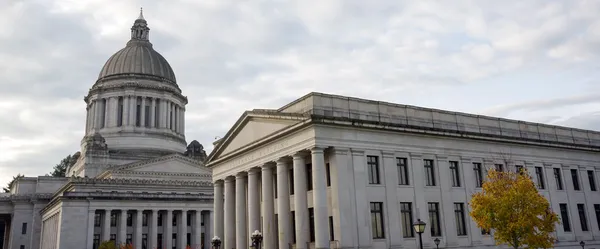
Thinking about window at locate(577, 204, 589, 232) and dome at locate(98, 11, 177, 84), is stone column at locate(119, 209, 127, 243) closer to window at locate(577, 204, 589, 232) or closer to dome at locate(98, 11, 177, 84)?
dome at locate(98, 11, 177, 84)

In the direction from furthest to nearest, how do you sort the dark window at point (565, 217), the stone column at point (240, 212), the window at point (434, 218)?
the dark window at point (565, 217)
the stone column at point (240, 212)
the window at point (434, 218)

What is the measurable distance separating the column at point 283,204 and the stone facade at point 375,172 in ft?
0.25

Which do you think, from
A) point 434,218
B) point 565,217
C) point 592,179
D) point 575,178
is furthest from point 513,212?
point 592,179

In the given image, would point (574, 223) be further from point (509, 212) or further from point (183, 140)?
point (183, 140)

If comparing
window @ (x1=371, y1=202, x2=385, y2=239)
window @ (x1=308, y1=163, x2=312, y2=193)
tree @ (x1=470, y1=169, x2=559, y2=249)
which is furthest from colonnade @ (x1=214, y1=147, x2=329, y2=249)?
tree @ (x1=470, y1=169, x2=559, y2=249)

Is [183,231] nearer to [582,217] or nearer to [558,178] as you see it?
[558,178]

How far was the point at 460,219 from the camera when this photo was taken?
40062mm

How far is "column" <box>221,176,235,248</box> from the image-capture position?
46.3 m

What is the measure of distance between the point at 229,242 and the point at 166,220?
32.6 meters

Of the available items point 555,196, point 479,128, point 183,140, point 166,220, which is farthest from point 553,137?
point 183,140

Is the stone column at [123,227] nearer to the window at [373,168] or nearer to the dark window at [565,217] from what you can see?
the window at [373,168]

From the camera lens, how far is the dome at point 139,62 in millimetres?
97312

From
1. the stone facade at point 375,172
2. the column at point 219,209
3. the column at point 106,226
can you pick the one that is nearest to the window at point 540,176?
the stone facade at point 375,172

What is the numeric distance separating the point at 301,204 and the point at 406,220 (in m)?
7.76
